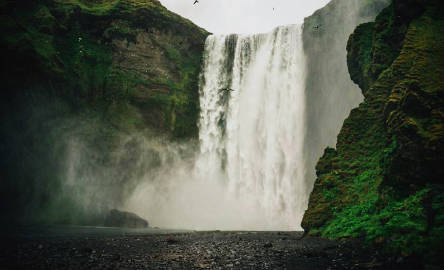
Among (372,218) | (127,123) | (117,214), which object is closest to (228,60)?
(127,123)

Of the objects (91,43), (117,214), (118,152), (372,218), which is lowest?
(117,214)

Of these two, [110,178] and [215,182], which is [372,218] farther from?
[110,178]

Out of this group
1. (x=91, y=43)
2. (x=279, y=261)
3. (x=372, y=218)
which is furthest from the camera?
(x=91, y=43)

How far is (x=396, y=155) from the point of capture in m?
8.27

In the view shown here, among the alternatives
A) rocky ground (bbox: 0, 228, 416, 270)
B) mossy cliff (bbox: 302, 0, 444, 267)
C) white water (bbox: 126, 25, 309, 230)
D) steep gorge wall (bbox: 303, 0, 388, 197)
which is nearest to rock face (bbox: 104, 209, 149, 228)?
white water (bbox: 126, 25, 309, 230)

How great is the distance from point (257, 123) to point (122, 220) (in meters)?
15.3

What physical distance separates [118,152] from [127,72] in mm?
8017

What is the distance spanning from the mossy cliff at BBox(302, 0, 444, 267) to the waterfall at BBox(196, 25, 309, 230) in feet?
43.2

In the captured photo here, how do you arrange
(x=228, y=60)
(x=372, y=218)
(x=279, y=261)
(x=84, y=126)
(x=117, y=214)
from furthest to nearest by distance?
(x=228, y=60)
(x=84, y=126)
(x=117, y=214)
(x=372, y=218)
(x=279, y=261)

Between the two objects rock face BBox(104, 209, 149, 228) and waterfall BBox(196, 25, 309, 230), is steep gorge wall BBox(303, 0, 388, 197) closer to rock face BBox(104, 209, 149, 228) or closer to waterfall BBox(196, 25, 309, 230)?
waterfall BBox(196, 25, 309, 230)

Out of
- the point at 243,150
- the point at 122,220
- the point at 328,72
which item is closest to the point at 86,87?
the point at 122,220

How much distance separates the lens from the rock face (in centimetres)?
2297

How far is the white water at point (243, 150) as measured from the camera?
87.5 ft

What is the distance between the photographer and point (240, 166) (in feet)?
96.7
